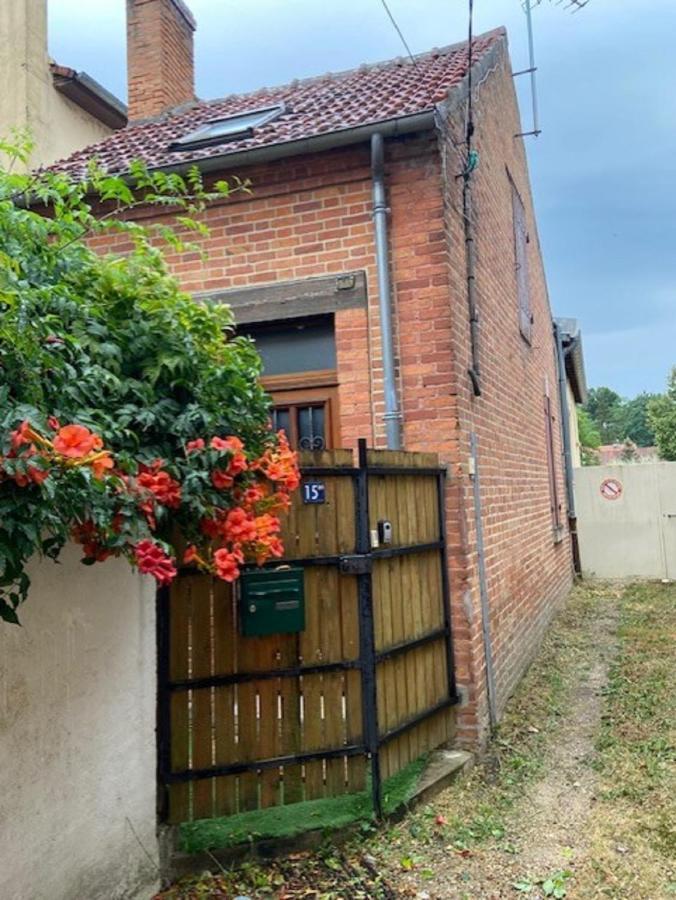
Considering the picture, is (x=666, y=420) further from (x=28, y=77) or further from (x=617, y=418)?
(x=617, y=418)

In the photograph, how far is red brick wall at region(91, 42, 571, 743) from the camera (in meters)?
4.66

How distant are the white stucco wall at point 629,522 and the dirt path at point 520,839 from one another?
7.85 meters

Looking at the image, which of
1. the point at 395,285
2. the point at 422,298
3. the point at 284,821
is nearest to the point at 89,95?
the point at 395,285

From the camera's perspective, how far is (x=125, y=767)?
9.72ft

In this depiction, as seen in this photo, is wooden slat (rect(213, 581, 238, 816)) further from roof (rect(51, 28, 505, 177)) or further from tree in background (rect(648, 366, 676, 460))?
tree in background (rect(648, 366, 676, 460))

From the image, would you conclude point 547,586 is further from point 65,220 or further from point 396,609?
point 65,220

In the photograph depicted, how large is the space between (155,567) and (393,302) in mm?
3032

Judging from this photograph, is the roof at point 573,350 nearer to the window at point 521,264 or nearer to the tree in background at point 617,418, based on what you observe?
the window at point 521,264

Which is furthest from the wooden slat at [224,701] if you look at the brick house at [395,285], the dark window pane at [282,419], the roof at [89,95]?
the roof at [89,95]

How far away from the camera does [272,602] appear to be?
340 centimetres

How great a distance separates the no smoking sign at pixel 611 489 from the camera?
40.8 feet

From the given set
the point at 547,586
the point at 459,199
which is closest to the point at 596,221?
the point at 547,586

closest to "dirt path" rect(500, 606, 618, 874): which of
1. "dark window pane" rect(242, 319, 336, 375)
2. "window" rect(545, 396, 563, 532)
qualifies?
"dark window pane" rect(242, 319, 336, 375)

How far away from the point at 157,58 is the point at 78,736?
947 cm
